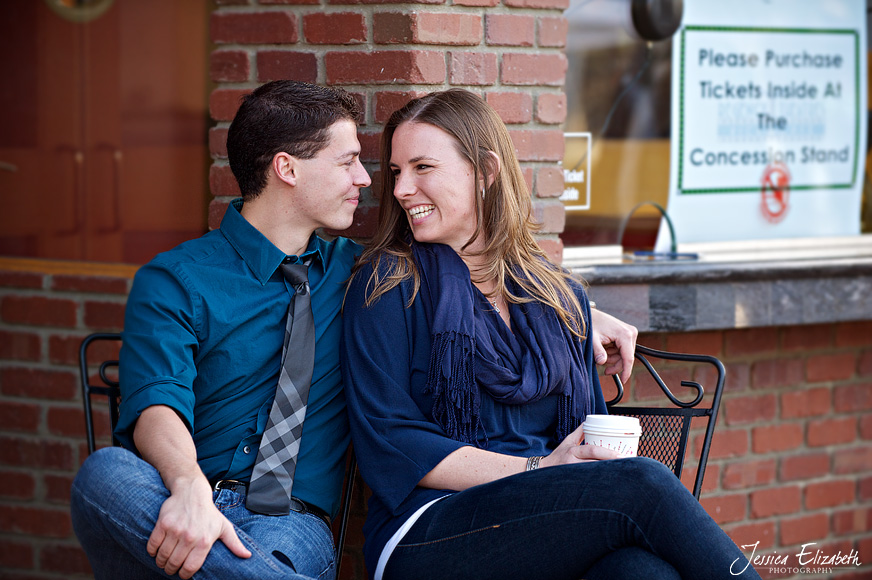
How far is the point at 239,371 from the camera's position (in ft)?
7.54

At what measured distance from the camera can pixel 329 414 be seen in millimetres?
2424

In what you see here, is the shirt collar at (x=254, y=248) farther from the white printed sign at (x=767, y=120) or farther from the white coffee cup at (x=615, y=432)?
the white printed sign at (x=767, y=120)

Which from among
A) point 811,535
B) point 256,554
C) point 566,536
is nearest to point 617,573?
point 566,536

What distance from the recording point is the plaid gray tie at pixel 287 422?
225 centimetres

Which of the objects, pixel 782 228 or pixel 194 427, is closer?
pixel 194 427

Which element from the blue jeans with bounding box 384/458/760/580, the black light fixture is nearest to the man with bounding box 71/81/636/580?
the blue jeans with bounding box 384/458/760/580

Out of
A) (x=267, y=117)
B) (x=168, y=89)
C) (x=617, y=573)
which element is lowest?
(x=617, y=573)

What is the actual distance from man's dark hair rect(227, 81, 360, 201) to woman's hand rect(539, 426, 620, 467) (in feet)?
3.30

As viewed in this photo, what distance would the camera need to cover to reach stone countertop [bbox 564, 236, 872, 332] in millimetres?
3148

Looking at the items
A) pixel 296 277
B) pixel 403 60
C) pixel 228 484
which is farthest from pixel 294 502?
pixel 403 60

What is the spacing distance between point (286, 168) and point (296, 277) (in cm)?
31

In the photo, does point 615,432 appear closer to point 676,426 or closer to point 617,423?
point 617,423

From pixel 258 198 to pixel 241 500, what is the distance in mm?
801

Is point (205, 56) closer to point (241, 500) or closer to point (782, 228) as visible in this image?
point (241, 500)
